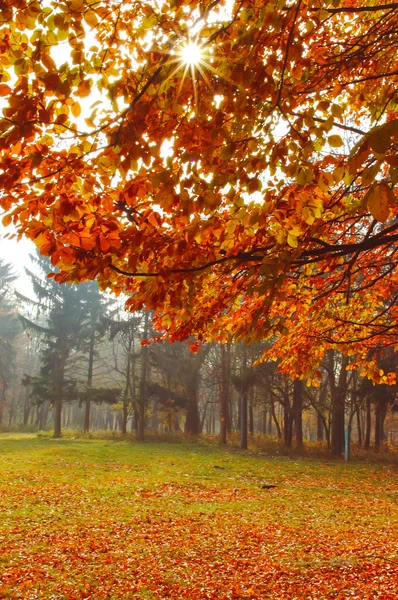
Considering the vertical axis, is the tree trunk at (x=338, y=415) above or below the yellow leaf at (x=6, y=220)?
below

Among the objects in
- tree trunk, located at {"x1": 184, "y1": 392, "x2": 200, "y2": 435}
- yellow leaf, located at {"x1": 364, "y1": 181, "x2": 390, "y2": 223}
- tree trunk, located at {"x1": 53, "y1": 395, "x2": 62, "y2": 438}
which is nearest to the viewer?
yellow leaf, located at {"x1": 364, "y1": 181, "x2": 390, "y2": 223}

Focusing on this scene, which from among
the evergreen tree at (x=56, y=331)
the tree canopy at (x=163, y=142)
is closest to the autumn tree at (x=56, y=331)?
the evergreen tree at (x=56, y=331)

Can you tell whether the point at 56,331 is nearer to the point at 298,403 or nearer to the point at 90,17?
the point at 298,403

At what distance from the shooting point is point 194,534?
7828mm

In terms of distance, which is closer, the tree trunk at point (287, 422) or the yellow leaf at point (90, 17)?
the yellow leaf at point (90, 17)

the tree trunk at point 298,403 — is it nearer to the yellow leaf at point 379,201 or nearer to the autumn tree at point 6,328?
the yellow leaf at point 379,201

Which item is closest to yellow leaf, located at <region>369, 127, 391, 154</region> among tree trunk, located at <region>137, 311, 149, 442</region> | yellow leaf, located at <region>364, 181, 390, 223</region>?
yellow leaf, located at <region>364, 181, 390, 223</region>

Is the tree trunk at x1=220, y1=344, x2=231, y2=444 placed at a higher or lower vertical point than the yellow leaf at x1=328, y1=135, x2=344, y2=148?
lower

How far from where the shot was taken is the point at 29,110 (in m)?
2.57

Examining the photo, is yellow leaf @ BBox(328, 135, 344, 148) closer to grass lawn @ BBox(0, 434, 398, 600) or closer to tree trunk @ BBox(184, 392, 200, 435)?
grass lawn @ BBox(0, 434, 398, 600)

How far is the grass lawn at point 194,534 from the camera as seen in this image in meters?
5.46

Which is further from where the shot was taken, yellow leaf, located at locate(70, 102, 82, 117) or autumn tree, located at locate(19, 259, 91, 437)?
autumn tree, located at locate(19, 259, 91, 437)

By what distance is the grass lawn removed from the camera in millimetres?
5461

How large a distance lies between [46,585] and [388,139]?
606 cm
